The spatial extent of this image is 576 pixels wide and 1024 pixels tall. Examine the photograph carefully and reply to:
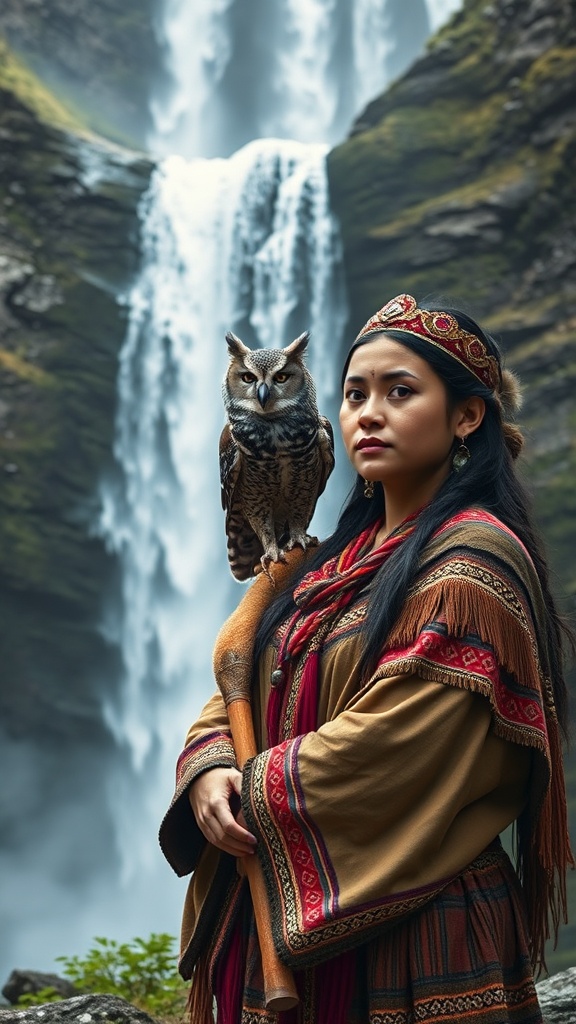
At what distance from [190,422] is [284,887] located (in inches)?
511

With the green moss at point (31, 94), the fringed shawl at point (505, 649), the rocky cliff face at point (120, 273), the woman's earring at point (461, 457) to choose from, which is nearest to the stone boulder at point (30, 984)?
the fringed shawl at point (505, 649)

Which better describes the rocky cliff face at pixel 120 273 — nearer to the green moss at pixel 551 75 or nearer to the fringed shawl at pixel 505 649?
the green moss at pixel 551 75

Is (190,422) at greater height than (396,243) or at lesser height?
lesser

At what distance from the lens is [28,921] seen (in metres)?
12.3

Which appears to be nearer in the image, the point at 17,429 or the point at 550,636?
the point at 550,636

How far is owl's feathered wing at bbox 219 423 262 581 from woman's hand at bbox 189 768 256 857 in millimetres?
784

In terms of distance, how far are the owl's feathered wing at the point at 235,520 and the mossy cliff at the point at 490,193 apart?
979 cm

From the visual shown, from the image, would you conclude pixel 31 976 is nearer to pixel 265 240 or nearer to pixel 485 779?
pixel 485 779

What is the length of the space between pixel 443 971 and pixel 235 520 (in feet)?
4.07

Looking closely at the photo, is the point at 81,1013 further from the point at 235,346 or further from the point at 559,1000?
the point at 235,346

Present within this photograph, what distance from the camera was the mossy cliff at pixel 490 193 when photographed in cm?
1292

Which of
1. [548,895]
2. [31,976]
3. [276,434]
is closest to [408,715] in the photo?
[548,895]

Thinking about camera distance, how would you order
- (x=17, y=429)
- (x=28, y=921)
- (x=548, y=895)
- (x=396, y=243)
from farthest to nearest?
1. (x=396, y=243)
2. (x=17, y=429)
3. (x=28, y=921)
4. (x=548, y=895)

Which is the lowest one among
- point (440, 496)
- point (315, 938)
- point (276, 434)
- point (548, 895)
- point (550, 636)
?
point (315, 938)
